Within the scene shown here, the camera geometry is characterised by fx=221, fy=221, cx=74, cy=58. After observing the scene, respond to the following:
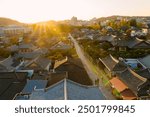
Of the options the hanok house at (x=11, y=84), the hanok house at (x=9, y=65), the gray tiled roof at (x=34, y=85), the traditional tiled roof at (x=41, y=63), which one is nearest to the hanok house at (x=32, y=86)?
the gray tiled roof at (x=34, y=85)

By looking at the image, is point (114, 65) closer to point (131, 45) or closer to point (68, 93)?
point (68, 93)

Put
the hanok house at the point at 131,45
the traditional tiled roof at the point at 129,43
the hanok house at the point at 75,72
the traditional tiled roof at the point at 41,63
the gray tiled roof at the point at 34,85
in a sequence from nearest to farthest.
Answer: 1. the gray tiled roof at the point at 34,85
2. the hanok house at the point at 75,72
3. the traditional tiled roof at the point at 41,63
4. the hanok house at the point at 131,45
5. the traditional tiled roof at the point at 129,43

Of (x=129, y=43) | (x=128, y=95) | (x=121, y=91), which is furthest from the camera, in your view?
(x=129, y=43)

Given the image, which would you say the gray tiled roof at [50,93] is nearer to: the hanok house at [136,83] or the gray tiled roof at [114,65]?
the hanok house at [136,83]

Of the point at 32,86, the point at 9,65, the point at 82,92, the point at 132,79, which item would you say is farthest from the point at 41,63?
the point at 82,92

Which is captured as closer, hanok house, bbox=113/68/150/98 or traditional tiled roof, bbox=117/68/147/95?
hanok house, bbox=113/68/150/98

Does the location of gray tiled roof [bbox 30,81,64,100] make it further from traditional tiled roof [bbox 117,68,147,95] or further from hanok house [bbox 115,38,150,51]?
hanok house [bbox 115,38,150,51]

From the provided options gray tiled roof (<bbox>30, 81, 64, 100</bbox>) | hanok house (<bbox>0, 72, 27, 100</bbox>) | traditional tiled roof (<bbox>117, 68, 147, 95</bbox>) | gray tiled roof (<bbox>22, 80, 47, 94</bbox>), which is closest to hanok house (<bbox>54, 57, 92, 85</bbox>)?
gray tiled roof (<bbox>22, 80, 47, 94</bbox>)
